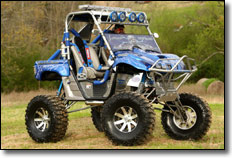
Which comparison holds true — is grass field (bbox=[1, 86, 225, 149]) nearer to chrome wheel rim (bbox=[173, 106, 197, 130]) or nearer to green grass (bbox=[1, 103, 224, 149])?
green grass (bbox=[1, 103, 224, 149])

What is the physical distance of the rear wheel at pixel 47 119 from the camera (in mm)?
10188

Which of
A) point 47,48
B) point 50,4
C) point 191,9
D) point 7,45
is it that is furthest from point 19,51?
point 191,9

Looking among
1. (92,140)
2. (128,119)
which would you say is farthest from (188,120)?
(92,140)

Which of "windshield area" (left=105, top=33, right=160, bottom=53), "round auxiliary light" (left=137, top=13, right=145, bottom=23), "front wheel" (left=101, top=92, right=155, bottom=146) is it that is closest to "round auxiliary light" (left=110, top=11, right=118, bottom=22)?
"windshield area" (left=105, top=33, right=160, bottom=53)

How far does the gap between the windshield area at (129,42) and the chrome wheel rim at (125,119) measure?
1.46 meters

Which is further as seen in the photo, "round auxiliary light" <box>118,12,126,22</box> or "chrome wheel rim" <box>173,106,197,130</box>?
"round auxiliary light" <box>118,12,126,22</box>

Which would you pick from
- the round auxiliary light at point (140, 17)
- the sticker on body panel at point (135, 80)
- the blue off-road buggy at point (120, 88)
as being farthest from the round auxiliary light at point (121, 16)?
the sticker on body panel at point (135, 80)

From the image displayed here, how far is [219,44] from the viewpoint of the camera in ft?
99.5

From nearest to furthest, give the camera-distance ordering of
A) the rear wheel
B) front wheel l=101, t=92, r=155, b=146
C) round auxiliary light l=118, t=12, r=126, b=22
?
front wheel l=101, t=92, r=155, b=146
the rear wheel
round auxiliary light l=118, t=12, r=126, b=22

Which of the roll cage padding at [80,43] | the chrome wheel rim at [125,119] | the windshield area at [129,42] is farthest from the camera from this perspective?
the roll cage padding at [80,43]

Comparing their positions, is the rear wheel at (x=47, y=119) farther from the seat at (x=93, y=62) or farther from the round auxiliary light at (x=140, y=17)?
the round auxiliary light at (x=140, y=17)

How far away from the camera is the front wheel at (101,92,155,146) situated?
29.3ft

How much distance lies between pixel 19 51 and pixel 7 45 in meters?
1.28

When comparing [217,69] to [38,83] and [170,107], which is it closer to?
[38,83]
